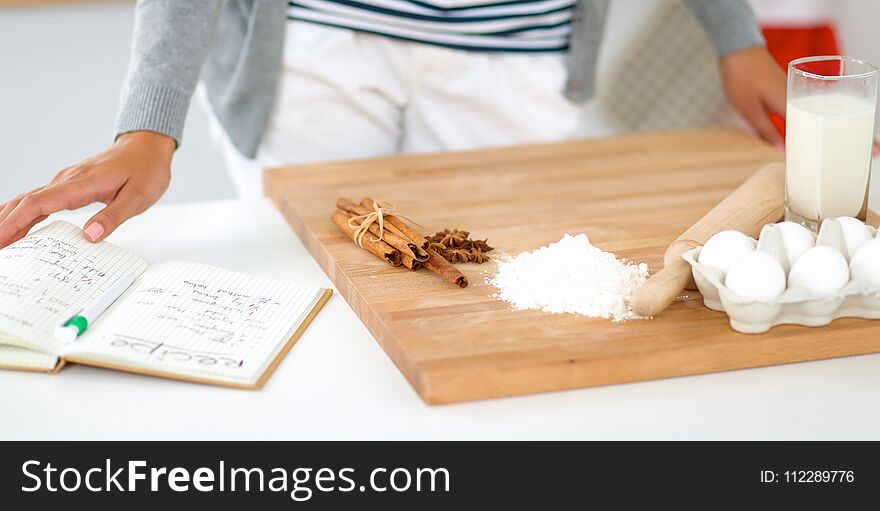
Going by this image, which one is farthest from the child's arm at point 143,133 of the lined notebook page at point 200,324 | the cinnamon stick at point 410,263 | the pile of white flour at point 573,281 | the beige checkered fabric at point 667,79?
the beige checkered fabric at point 667,79

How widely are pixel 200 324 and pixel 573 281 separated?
0.35 m

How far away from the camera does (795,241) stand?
883 millimetres

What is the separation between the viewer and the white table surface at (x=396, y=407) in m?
0.77

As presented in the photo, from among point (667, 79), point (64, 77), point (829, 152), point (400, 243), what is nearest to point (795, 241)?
point (829, 152)

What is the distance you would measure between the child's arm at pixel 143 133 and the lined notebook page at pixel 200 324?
0.11 meters

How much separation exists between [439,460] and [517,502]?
7cm

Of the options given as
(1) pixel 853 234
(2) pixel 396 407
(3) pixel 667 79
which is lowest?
(3) pixel 667 79

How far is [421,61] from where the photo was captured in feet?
4.96

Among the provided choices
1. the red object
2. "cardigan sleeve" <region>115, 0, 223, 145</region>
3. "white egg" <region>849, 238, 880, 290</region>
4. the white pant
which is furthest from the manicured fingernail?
the red object

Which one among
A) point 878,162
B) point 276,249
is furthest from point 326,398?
point 878,162

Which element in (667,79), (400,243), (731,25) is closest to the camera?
(400,243)

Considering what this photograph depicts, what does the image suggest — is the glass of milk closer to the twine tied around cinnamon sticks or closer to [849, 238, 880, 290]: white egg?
[849, 238, 880, 290]: white egg

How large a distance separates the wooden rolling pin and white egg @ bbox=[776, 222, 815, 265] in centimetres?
9

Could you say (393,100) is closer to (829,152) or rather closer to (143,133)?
(143,133)
